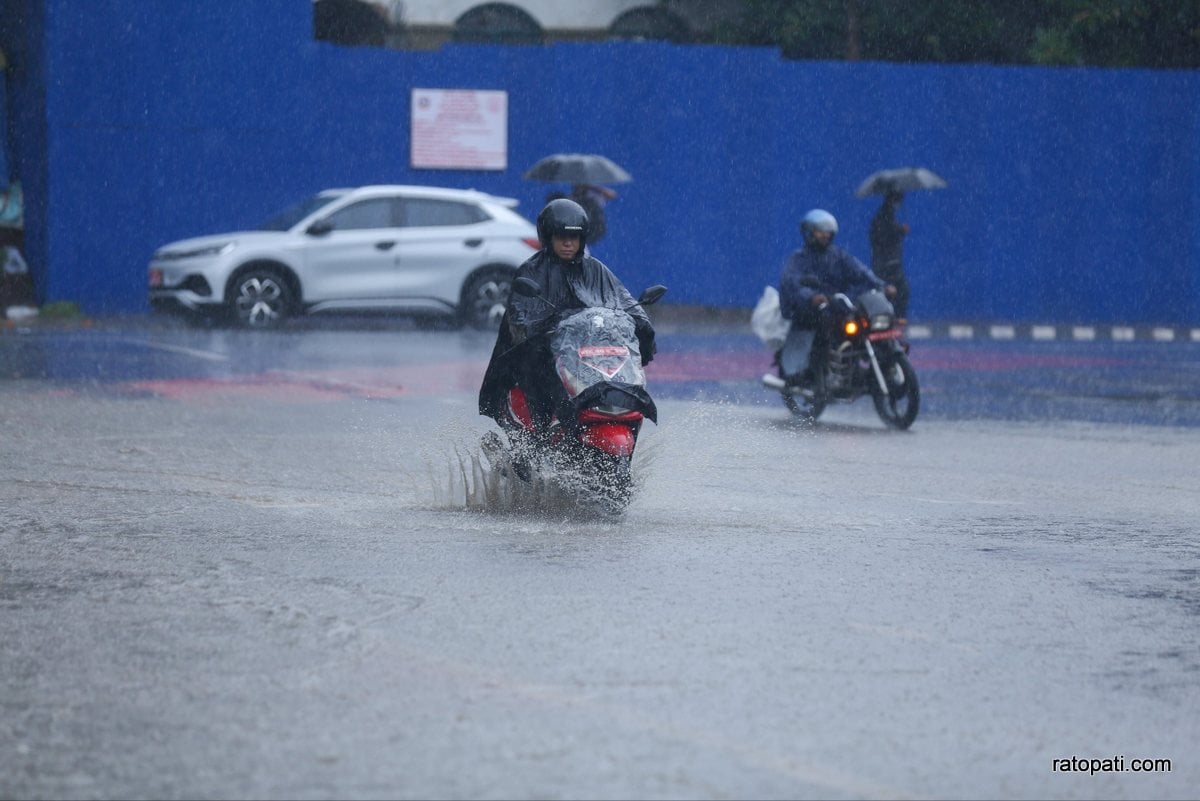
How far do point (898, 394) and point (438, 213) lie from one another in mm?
11068

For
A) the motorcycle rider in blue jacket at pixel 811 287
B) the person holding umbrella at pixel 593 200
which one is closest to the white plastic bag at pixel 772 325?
the motorcycle rider in blue jacket at pixel 811 287

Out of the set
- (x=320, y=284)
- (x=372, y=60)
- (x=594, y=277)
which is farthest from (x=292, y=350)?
(x=594, y=277)

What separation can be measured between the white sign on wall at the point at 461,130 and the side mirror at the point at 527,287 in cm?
1870

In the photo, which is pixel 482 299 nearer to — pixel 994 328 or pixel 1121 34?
pixel 994 328

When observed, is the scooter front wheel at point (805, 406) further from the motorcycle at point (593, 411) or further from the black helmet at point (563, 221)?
the motorcycle at point (593, 411)

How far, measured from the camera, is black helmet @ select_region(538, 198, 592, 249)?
9.53 meters

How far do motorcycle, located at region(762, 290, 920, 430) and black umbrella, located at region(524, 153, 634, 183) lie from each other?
10.4 m

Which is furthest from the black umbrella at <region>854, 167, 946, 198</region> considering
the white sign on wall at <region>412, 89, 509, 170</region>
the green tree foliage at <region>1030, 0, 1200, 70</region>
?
the green tree foliage at <region>1030, 0, 1200, 70</region>

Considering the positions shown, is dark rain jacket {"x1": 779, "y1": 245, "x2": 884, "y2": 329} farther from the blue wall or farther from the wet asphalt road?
the blue wall

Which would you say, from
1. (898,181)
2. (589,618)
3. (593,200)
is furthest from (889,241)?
(589,618)

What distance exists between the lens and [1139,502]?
10.6 meters

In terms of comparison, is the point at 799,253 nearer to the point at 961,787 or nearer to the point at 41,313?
the point at 961,787

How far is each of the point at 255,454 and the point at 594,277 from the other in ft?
9.84

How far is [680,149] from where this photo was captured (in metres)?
28.3
